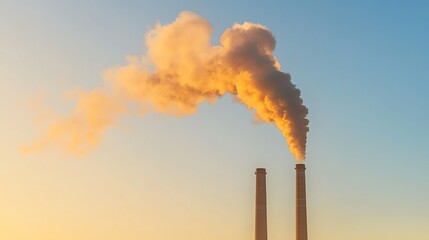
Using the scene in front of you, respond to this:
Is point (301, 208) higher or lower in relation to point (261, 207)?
lower

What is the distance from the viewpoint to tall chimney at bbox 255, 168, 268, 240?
1741 inches

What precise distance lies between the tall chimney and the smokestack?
8.11ft

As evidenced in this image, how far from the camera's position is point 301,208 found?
1704 inches

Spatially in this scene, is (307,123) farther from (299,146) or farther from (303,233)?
(303,233)

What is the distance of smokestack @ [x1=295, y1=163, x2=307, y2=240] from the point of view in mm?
42938

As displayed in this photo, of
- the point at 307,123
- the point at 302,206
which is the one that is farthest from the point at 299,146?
the point at 302,206

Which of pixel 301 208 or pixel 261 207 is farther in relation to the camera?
pixel 261 207

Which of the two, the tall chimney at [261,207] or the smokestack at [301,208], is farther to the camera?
the tall chimney at [261,207]

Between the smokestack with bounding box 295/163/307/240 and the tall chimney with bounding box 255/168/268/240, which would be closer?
the smokestack with bounding box 295/163/307/240

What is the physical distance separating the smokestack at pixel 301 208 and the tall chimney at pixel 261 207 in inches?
97.3

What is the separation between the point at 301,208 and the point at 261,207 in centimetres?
292

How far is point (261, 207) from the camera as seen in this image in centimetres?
4469

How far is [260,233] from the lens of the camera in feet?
145

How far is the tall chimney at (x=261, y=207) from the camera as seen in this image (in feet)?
145
